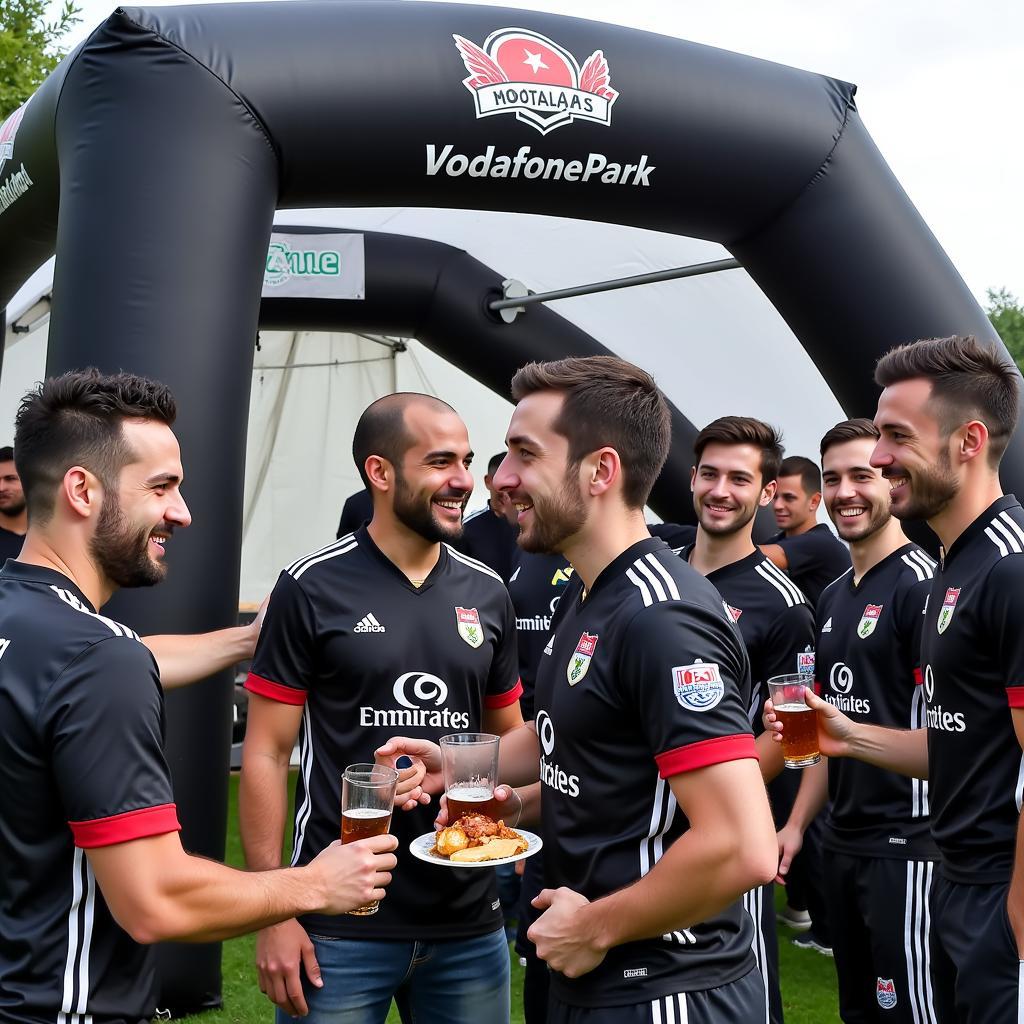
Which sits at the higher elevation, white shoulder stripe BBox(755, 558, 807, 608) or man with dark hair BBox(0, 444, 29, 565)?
man with dark hair BBox(0, 444, 29, 565)

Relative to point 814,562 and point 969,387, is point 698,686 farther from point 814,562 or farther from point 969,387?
point 814,562

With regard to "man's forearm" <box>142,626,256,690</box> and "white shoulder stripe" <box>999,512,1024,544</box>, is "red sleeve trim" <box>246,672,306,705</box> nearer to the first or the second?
"man's forearm" <box>142,626,256,690</box>

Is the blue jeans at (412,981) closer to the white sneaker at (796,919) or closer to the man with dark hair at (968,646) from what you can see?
the man with dark hair at (968,646)

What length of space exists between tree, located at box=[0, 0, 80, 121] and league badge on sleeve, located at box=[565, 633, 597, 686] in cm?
986

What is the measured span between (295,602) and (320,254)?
501 cm

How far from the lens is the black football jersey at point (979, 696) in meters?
2.37

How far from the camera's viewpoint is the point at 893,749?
119 inches

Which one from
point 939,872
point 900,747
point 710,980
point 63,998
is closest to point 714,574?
point 900,747

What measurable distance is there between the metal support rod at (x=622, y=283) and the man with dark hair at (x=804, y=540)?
1224 millimetres

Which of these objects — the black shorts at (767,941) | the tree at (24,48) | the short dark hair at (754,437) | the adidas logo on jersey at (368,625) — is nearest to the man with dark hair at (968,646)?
the black shorts at (767,941)

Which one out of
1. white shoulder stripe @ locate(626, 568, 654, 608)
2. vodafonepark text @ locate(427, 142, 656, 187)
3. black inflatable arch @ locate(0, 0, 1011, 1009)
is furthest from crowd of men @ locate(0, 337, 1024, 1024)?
vodafonepark text @ locate(427, 142, 656, 187)

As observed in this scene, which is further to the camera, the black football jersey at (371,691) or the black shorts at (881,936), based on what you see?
the black shorts at (881,936)

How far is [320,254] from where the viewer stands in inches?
286

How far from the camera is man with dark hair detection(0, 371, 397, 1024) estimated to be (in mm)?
1737
